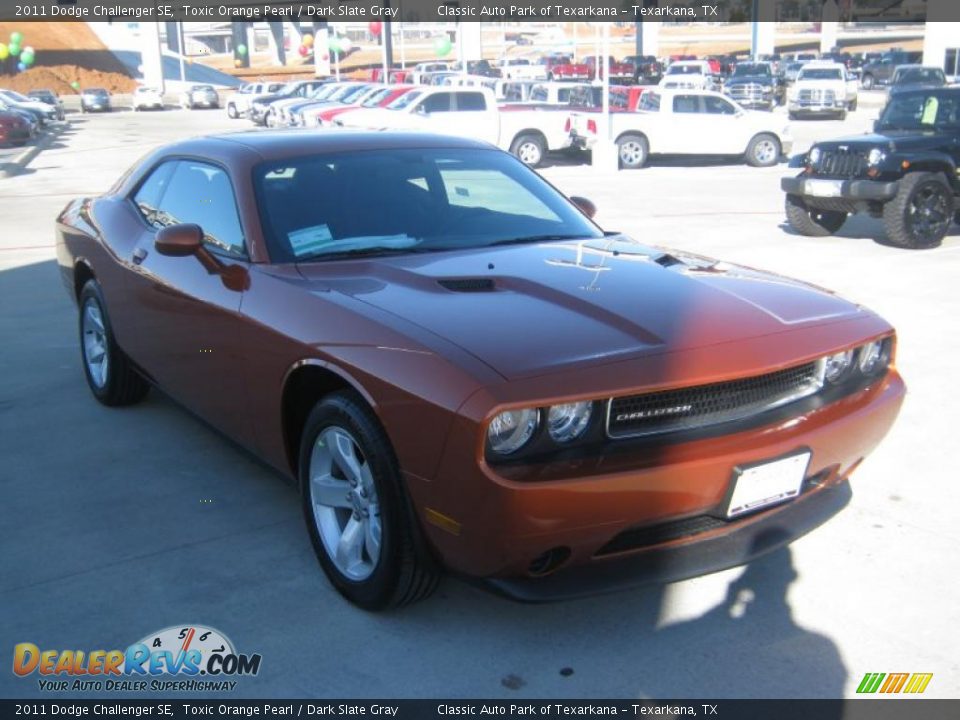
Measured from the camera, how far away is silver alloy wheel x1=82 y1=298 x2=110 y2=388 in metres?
5.75

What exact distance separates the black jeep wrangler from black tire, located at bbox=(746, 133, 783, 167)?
9657 mm

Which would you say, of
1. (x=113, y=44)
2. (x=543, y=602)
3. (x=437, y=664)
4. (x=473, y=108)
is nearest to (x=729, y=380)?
(x=543, y=602)

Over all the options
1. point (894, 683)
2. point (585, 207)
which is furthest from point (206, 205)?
point (894, 683)

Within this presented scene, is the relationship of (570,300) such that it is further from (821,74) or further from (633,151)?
(821,74)

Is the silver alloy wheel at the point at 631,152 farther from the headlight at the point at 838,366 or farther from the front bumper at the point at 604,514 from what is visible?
the front bumper at the point at 604,514

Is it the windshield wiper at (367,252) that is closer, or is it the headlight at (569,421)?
the headlight at (569,421)

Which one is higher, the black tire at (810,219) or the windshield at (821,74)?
the windshield at (821,74)

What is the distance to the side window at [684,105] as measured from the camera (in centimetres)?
2127

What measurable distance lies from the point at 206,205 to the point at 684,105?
18.1m

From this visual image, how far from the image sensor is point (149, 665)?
3205 millimetres

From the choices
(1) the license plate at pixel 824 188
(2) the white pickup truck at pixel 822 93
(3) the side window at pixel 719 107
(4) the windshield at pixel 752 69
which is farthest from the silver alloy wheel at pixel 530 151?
(4) the windshield at pixel 752 69

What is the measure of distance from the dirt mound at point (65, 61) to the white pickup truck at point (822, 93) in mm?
50885

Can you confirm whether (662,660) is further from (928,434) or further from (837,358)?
(928,434)

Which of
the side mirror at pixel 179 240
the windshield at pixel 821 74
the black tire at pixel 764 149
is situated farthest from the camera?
the windshield at pixel 821 74
